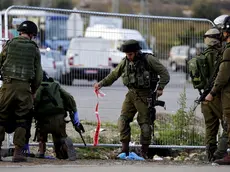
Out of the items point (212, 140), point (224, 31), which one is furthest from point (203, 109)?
point (224, 31)

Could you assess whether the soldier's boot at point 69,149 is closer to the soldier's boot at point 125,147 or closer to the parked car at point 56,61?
the soldier's boot at point 125,147

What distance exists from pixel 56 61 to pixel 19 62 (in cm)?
369

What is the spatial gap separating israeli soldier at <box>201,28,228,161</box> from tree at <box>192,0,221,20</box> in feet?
92.7

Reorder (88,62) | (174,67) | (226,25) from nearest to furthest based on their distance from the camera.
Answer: (226,25) < (88,62) < (174,67)

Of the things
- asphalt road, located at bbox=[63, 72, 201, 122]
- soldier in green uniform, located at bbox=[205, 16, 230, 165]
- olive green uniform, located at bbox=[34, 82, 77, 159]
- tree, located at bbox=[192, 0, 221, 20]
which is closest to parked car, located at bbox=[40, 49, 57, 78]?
asphalt road, located at bbox=[63, 72, 201, 122]

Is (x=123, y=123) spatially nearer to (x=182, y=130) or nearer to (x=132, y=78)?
(x=132, y=78)

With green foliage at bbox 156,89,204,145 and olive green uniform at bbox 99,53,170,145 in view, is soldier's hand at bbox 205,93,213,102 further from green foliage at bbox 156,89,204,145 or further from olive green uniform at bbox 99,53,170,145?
green foliage at bbox 156,89,204,145

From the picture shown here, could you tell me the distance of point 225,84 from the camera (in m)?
9.45

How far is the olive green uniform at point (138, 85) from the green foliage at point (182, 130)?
4.59 ft

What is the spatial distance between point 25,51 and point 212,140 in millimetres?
2956

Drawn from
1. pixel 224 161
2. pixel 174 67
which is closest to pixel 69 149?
pixel 224 161

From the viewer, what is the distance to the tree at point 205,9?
39.8 meters

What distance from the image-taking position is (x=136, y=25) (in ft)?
41.0

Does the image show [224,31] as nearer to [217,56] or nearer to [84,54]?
[217,56]
